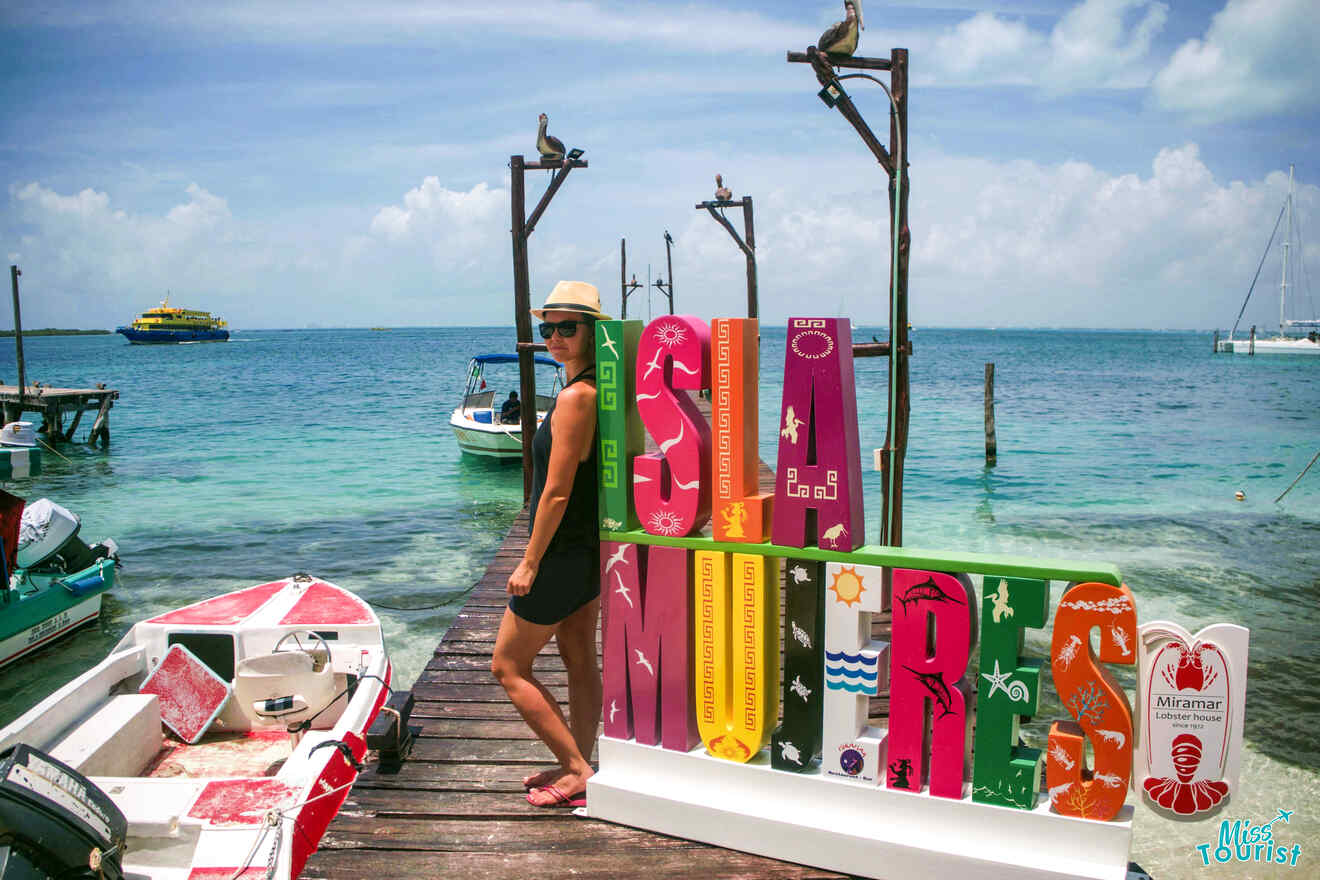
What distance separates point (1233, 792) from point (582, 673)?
7.70 feet

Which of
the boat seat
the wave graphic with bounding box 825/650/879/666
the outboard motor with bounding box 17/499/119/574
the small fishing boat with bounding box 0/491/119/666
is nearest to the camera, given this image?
the wave graphic with bounding box 825/650/879/666

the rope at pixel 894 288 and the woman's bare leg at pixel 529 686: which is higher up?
the rope at pixel 894 288

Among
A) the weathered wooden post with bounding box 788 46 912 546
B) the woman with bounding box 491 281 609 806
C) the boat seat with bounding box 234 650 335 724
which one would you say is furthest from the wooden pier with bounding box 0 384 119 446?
the woman with bounding box 491 281 609 806

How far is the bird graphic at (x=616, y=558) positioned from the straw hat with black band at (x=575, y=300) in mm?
922

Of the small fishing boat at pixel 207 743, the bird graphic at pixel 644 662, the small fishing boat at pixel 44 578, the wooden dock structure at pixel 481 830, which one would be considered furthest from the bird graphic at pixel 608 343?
the small fishing boat at pixel 44 578

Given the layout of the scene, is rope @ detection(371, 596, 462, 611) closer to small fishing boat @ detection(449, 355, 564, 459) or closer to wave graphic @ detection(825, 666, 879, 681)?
wave graphic @ detection(825, 666, 879, 681)

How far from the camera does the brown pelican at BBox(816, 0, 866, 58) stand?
6.68 m

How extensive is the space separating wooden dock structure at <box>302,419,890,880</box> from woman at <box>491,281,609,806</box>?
226 mm

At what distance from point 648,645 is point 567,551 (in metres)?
0.50

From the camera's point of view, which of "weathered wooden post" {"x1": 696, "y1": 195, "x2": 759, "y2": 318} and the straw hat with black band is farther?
"weathered wooden post" {"x1": 696, "y1": 195, "x2": 759, "y2": 318}

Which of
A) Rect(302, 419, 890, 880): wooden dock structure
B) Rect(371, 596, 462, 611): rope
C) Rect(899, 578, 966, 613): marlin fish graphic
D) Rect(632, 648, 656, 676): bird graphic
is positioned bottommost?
Rect(371, 596, 462, 611): rope

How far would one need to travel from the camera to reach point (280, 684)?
564 centimetres

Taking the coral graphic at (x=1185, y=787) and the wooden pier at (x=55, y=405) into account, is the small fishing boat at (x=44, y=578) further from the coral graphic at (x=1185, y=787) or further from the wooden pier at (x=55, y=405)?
the wooden pier at (x=55, y=405)

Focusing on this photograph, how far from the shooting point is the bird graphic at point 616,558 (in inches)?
140
